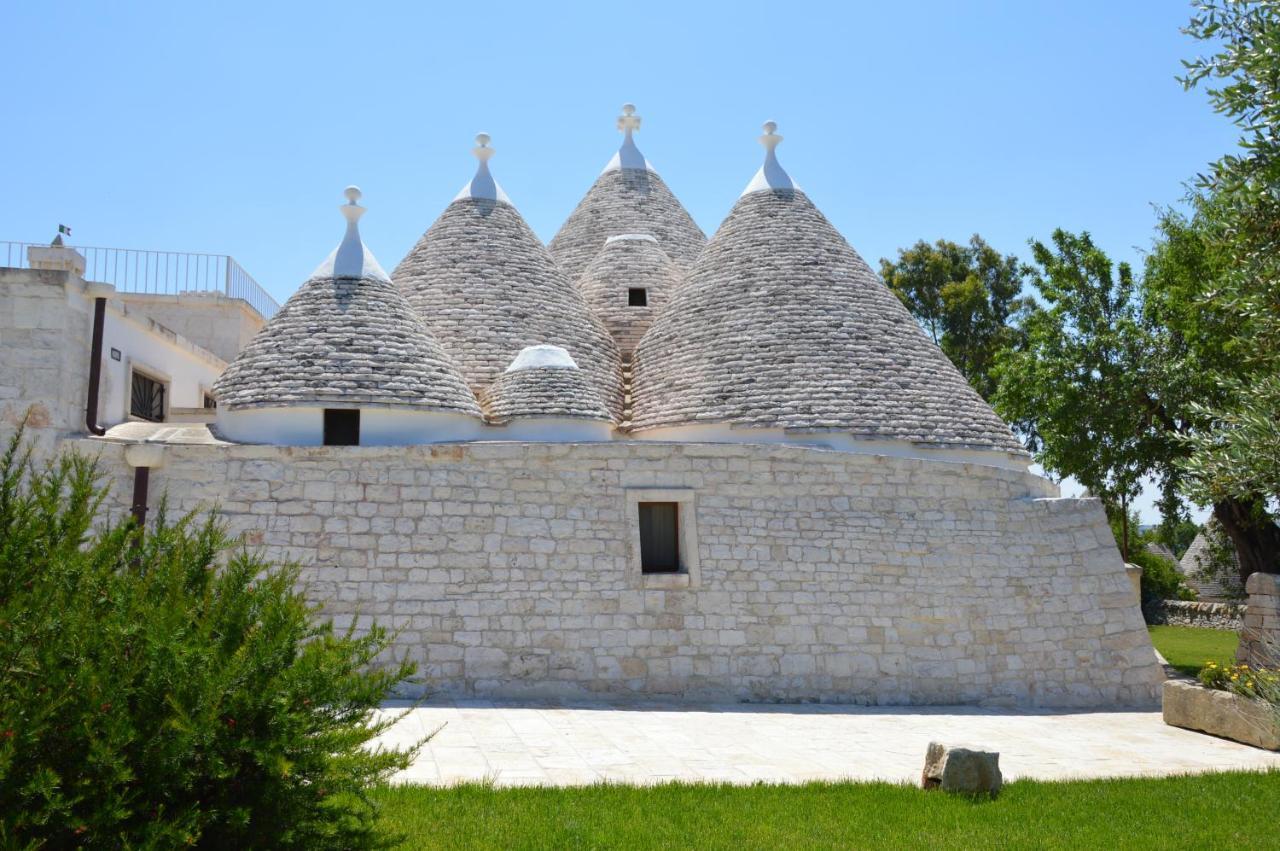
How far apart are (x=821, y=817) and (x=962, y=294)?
2726 centimetres

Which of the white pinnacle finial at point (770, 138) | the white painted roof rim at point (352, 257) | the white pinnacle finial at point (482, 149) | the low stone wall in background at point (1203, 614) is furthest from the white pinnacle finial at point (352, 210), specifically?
the low stone wall in background at point (1203, 614)

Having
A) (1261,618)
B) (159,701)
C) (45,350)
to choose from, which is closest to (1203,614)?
(1261,618)

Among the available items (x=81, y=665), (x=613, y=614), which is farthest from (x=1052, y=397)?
(x=81, y=665)

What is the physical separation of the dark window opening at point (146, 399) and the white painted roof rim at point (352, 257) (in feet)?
9.07

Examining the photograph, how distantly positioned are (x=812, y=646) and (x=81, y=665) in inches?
335

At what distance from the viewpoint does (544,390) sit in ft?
43.6

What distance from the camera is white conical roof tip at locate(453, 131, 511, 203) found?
16.8 meters

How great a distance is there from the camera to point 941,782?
278 inches

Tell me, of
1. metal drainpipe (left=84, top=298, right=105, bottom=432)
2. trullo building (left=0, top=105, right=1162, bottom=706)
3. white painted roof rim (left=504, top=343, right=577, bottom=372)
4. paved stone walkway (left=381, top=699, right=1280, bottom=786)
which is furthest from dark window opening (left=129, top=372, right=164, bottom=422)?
paved stone walkway (left=381, top=699, right=1280, bottom=786)

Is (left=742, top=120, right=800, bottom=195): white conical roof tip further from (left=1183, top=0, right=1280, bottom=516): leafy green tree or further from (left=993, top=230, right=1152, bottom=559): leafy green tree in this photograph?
(left=1183, top=0, right=1280, bottom=516): leafy green tree

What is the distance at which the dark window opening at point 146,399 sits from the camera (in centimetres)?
1380

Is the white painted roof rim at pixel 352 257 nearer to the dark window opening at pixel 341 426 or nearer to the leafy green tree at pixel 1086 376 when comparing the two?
the dark window opening at pixel 341 426

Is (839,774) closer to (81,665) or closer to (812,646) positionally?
(812,646)

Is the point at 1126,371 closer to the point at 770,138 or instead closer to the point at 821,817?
the point at 770,138
